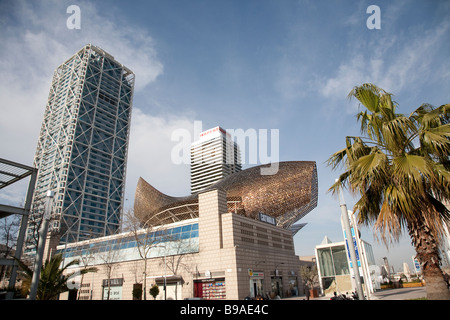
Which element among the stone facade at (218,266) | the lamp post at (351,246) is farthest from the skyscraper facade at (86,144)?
the lamp post at (351,246)

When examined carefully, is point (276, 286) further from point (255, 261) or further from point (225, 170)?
point (225, 170)

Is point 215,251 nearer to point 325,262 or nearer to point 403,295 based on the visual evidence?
point 403,295

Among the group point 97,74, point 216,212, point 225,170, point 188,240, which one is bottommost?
point 188,240

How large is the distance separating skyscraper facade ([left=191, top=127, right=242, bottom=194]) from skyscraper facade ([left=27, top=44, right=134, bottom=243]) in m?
56.9

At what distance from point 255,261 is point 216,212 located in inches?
306

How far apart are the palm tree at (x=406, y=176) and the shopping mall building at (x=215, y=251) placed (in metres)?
25.3

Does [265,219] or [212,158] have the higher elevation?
[212,158]

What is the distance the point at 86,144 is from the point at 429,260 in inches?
4527

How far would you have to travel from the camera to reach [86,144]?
107 metres

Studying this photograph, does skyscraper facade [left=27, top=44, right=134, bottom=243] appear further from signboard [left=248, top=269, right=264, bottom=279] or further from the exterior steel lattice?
signboard [left=248, top=269, right=264, bottom=279]

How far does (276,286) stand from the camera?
126ft

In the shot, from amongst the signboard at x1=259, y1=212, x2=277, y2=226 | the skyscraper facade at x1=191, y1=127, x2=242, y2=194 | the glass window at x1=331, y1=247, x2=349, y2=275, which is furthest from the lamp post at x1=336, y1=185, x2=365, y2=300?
the skyscraper facade at x1=191, y1=127, x2=242, y2=194

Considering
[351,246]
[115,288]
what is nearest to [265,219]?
[115,288]
